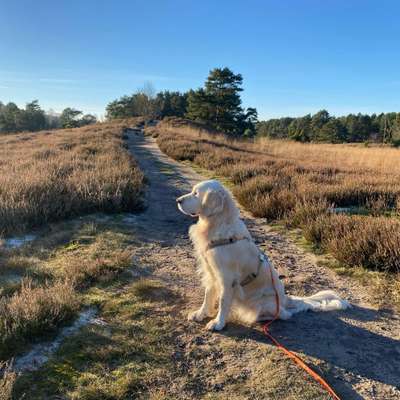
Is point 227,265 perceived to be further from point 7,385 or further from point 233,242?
point 7,385

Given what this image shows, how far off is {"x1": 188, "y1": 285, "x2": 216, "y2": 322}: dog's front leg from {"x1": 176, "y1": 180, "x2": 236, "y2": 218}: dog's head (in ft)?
2.44

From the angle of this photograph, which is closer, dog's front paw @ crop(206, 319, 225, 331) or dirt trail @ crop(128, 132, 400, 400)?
dirt trail @ crop(128, 132, 400, 400)

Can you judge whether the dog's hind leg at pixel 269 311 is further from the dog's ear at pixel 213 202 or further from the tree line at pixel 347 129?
the tree line at pixel 347 129

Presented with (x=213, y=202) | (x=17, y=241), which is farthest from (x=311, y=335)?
(x=17, y=241)

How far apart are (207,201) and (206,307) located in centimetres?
104

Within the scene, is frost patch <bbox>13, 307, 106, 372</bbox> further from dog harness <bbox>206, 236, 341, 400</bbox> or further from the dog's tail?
the dog's tail

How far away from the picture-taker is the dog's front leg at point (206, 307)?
338cm

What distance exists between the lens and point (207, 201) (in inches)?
122

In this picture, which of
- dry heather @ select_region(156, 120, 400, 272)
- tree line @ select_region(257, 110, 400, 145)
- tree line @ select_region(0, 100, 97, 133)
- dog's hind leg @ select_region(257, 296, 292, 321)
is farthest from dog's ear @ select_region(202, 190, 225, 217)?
tree line @ select_region(0, 100, 97, 133)

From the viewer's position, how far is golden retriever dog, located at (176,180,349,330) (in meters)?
3.11

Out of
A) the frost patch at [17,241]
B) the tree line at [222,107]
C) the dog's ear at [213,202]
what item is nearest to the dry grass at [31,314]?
the dog's ear at [213,202]

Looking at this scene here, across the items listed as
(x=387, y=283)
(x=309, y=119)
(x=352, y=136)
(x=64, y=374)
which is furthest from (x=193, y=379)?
(x=309, y=119)

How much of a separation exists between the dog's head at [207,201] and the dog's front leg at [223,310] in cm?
68

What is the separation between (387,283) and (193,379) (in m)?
2.62
